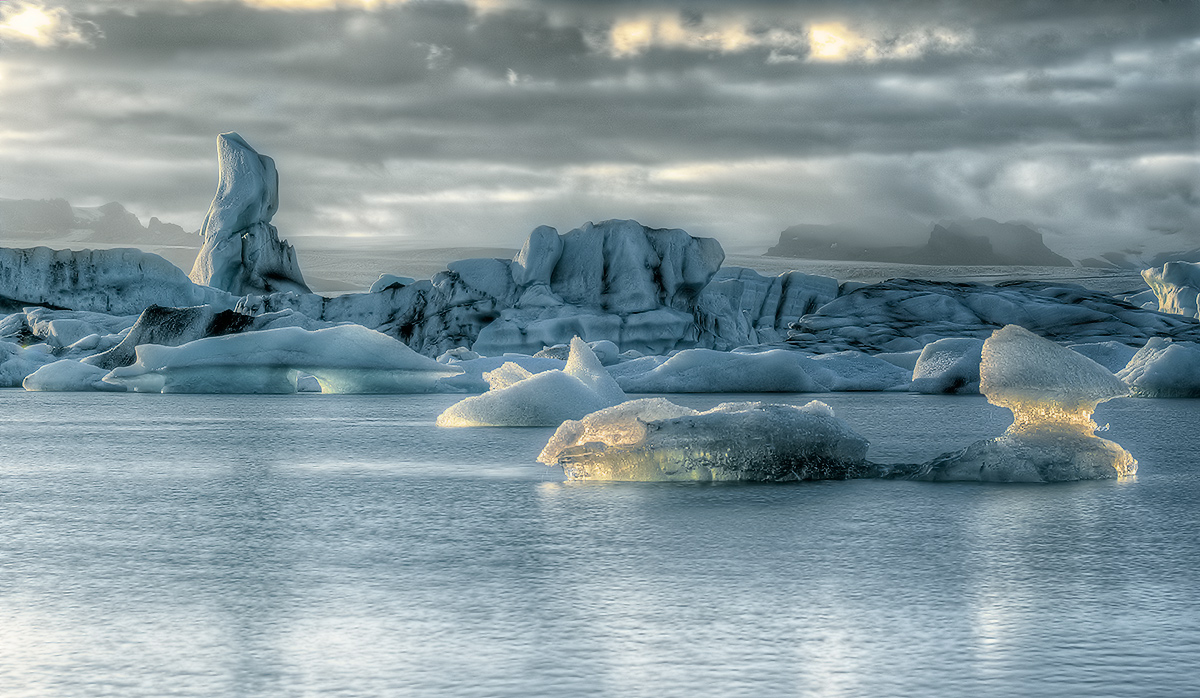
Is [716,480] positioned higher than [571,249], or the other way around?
[571,249]

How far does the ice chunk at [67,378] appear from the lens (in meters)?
22.3

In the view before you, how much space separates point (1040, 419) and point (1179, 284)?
39.6 metres

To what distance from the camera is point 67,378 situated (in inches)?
879

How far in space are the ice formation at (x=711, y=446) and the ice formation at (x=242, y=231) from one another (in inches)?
1577

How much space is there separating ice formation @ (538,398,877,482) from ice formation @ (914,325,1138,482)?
548 millimetres

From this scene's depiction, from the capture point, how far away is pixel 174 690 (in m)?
2.23

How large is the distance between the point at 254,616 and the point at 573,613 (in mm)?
758

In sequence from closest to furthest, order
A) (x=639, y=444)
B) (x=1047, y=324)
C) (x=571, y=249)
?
(x=639, y=444) → (x=571, y=249) → (x=1047, y=324)

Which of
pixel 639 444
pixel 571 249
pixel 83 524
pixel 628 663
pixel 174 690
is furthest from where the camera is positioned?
pixel 571 249

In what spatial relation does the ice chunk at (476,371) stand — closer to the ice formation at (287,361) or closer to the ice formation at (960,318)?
the ice formation at (287,361)

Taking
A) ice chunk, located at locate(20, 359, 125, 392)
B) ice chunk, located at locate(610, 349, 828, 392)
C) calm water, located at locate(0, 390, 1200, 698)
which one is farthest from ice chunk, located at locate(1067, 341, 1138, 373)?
calm water, located at locate(0, 390, 1200, 698)

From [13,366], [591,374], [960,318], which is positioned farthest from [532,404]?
[960,318]

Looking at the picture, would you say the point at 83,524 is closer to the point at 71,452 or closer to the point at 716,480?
the point at 716,480

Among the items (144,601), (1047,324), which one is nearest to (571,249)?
(1047,324)
